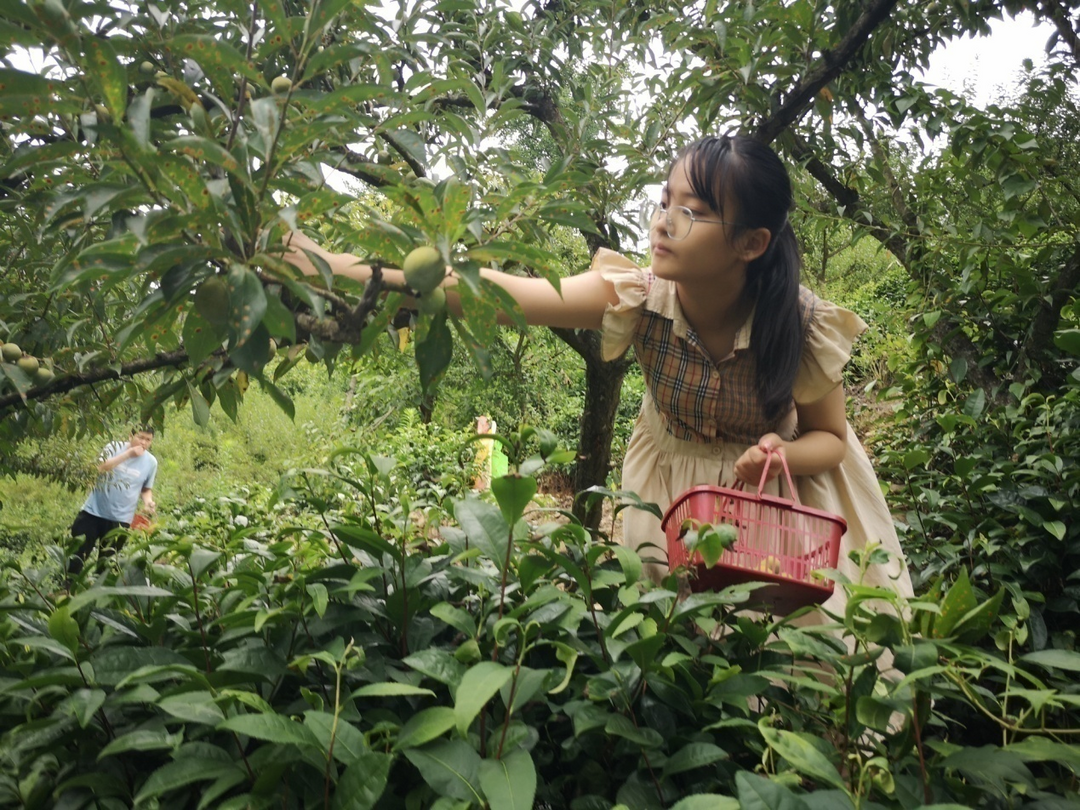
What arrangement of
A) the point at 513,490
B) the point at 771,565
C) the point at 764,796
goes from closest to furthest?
1. the point at 764,796
2. the point at 513,490
3. the point at 771,565

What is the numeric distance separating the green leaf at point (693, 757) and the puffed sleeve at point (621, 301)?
2.69ft

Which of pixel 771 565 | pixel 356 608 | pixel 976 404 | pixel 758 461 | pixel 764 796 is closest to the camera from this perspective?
pixel 764 796

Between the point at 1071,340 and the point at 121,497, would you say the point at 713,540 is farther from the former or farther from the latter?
the point at 121,497

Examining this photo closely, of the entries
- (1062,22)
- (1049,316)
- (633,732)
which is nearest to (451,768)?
(633,732)

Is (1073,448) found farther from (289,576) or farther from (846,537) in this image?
(289,576)

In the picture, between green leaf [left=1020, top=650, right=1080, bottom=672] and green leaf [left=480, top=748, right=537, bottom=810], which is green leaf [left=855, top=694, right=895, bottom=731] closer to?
green leaf [left=1020, top=650, right=1080, bottom=672]

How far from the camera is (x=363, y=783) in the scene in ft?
2.11

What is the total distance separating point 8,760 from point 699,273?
3.69 feet

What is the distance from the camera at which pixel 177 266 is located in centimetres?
73

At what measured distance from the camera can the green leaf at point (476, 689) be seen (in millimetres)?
633

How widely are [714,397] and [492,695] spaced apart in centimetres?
90

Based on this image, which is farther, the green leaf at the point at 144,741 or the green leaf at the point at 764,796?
the green leaf at the point at 144,741

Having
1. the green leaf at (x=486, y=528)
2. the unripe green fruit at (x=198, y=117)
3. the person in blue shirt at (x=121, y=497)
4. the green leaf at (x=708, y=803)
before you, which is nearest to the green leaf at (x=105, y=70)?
the unripe green fruit at (x=198, y=117)

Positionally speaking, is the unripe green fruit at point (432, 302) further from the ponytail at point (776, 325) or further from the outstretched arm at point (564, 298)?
the ponytail at point (776, 325)
